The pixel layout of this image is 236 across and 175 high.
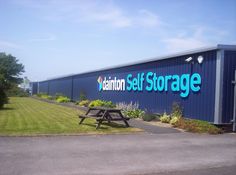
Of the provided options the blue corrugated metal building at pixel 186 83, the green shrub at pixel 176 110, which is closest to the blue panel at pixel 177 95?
the blue corrugated metal building at pixel 186 83

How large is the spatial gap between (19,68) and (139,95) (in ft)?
222

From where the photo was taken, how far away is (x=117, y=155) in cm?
970

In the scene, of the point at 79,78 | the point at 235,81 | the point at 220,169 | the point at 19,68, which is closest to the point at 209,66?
the point at 235,81

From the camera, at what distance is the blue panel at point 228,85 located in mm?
15438

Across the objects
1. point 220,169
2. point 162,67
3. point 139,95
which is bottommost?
point 220,169

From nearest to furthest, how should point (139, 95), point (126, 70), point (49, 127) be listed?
point (49, 127), point (139, 95), point (126, 70)

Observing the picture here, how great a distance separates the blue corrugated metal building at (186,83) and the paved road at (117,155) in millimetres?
2835

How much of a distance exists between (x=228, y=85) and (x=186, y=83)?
8.62 ft

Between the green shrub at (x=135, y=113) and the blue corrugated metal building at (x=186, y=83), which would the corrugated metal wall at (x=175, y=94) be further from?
the green shrub at (x=135, y=113)

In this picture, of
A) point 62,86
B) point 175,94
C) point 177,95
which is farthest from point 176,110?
point 62,86

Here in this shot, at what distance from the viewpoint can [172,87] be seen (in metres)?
19.1

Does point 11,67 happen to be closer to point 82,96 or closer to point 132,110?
point 82,96

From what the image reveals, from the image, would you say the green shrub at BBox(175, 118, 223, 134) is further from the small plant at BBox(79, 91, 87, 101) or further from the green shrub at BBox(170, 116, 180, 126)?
the small plant at BBox(79, 91, 87, 101)

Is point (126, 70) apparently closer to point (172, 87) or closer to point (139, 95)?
point (139, 95)
